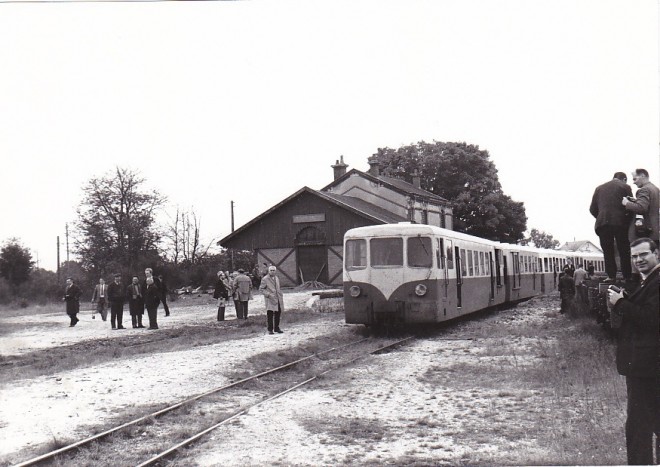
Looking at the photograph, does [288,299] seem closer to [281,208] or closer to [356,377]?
[281,208]

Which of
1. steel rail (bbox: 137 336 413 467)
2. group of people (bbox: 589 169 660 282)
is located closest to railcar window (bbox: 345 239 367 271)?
steel rail (bbox: 137 336 413 467)

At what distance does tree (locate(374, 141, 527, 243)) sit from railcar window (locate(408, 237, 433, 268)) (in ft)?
139

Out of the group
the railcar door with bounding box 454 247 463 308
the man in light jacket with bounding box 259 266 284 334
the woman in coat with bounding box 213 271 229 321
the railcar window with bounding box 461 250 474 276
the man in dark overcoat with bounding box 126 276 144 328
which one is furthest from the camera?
the woman in coat with bounding box 213 271 229 321

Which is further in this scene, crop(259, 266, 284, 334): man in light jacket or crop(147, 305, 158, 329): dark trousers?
crop(147, 305, 158, 329): dark trousers

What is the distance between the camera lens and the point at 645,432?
5215 millimetres

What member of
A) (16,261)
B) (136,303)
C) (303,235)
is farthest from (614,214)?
(303,235)

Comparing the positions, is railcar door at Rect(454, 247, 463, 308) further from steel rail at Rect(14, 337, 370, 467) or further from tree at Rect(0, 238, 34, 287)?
tree at Rect(0, 238, 34, 287)

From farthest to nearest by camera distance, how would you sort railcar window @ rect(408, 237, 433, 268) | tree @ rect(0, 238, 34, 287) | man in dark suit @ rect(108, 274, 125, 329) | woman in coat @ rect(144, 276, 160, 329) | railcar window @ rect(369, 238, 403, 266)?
tree @ rect(0, 238, 34, 287) → man in dark suit @ rect(108, 274, 125, 329) → woman in coat @ rect(144, 276, 160, 329) → railcar window @ rect(369, 238, 403, 266) → railcar window @ rect(408, 237, 433, 268)

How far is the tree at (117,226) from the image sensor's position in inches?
1435

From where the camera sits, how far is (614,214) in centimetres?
891

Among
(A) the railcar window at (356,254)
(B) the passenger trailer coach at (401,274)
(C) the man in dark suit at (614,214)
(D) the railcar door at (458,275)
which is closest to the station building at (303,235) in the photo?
(D) the railcar door at (458,275)

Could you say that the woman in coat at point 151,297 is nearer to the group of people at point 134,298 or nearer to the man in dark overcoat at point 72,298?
the group of people at point 134,298

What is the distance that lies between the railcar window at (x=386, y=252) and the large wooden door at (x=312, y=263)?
910 inches

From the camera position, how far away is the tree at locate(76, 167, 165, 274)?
1435 inches
